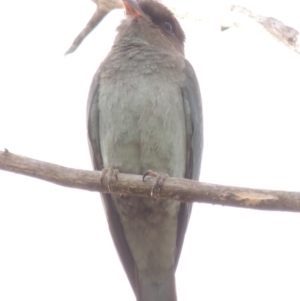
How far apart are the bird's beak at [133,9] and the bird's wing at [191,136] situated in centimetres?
90

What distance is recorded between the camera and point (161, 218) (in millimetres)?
6082

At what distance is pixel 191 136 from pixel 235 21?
1.45 metres

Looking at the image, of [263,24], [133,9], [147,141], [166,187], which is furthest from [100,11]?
[166,187]

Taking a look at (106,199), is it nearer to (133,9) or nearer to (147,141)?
(147,141)

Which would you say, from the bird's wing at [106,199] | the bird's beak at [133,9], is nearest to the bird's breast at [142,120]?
the bird's wing at [106,199]

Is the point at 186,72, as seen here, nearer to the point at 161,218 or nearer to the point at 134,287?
the point at 161,218

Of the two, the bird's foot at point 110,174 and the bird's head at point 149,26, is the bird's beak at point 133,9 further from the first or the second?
the bird's foot at point 110,174

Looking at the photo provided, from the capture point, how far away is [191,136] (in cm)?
620

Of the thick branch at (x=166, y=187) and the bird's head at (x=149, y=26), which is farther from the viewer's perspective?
the bird's head at (x=149, y=26)

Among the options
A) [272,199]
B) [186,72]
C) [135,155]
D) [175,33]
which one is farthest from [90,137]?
[272,199]

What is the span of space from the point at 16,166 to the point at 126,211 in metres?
1.57

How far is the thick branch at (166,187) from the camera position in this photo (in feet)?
15.0

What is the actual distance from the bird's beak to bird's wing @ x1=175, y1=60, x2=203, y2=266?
2.95ft

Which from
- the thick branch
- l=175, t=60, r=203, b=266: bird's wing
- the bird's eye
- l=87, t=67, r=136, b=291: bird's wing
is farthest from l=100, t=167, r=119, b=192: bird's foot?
the bird's eye
